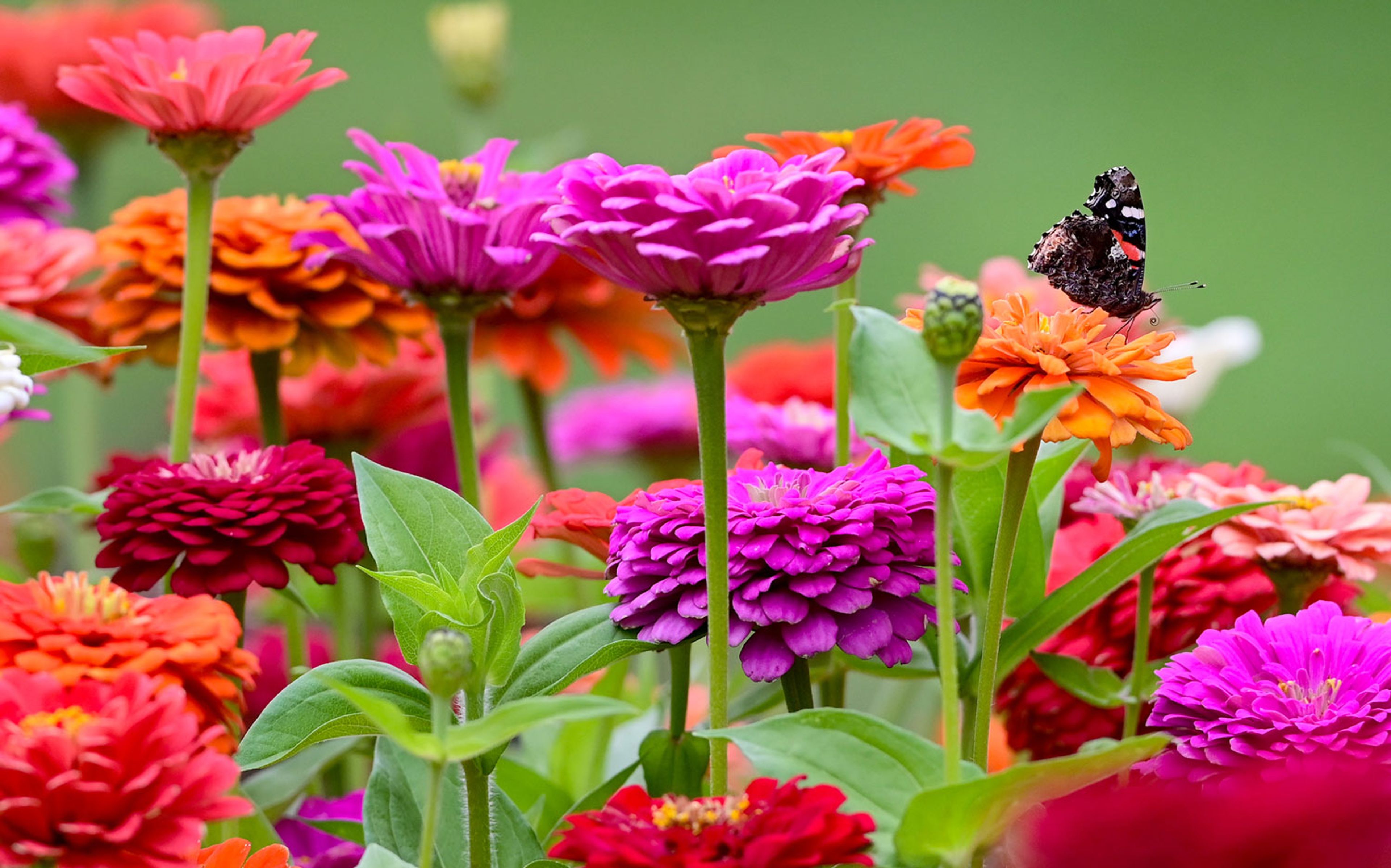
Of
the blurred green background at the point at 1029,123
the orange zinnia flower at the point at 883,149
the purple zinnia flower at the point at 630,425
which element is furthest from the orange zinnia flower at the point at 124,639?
the blurred green background at the point at 1029,123

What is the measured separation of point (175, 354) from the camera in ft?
1.71

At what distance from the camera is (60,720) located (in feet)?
0.95

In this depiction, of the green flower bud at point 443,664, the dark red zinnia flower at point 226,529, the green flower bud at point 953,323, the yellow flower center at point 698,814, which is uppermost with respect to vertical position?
the green flower bud at point 953,323

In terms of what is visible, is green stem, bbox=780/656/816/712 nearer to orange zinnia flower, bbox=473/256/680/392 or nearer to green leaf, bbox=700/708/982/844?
green leaf, bbox=700/708/982/844

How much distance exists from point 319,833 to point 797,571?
18cm

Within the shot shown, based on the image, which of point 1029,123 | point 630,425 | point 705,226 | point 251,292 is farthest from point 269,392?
point 1029,123

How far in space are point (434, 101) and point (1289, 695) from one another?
205cm

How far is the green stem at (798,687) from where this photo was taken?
37cm

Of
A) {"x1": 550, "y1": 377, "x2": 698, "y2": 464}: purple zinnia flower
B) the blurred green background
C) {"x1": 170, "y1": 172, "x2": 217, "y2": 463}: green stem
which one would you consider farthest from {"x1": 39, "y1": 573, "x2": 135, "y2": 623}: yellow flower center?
the blurred green background

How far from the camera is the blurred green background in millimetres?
1827

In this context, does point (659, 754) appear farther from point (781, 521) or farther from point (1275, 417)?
point (1275, 417)

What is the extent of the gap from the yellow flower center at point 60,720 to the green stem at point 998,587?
199mm

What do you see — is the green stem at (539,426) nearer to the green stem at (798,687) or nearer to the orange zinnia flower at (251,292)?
the orange zinnia flower at (251,292)

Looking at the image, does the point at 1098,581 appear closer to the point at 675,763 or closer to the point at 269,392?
the point at 675,763
